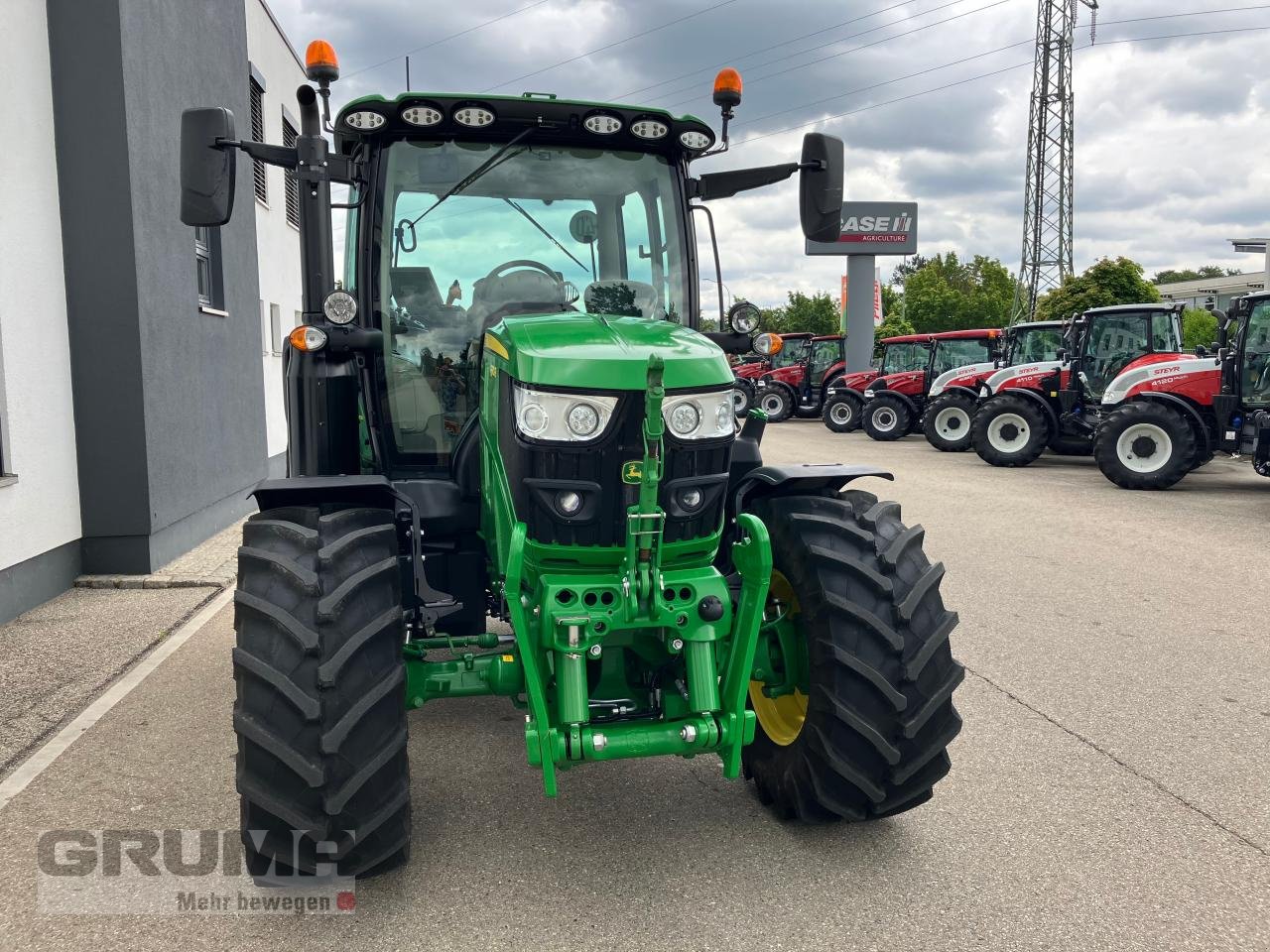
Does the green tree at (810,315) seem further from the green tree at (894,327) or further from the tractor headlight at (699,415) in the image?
the tractor headlight at (699,415)

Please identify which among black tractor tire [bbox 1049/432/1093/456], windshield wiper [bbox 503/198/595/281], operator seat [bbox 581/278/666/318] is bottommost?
black tractor tire [bbox 1049/432/1093/456]

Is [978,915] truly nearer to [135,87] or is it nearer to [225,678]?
[225,678]

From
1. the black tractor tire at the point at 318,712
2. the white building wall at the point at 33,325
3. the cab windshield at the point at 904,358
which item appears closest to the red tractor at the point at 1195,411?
the cab windshield at the point at 904,358

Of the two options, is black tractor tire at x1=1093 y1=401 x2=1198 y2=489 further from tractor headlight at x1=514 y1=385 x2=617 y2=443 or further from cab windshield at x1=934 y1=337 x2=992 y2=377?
tractor headlight at x1=514 y1=385 x2=617 y2=443

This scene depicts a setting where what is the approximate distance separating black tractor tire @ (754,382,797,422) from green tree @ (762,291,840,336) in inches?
1811

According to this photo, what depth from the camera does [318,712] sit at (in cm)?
270

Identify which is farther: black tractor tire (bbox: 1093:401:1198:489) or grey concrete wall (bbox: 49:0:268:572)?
black tractor tire (bbox: 1093:401:1198:489)

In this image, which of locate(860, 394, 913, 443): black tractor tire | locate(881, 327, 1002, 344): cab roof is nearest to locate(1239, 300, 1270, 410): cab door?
locate(881, 327, 1002, 344): cab roof

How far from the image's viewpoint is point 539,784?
12.2 feet

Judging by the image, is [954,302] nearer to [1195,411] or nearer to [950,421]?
[950,421]

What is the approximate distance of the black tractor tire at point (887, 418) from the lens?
67.0ft

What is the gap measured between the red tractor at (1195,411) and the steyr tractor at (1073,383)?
1575 millimetres

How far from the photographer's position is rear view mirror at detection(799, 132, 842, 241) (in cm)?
374

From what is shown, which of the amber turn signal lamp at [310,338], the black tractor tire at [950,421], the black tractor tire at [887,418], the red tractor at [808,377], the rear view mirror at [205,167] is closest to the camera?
the rear view mirror at [205,167]
